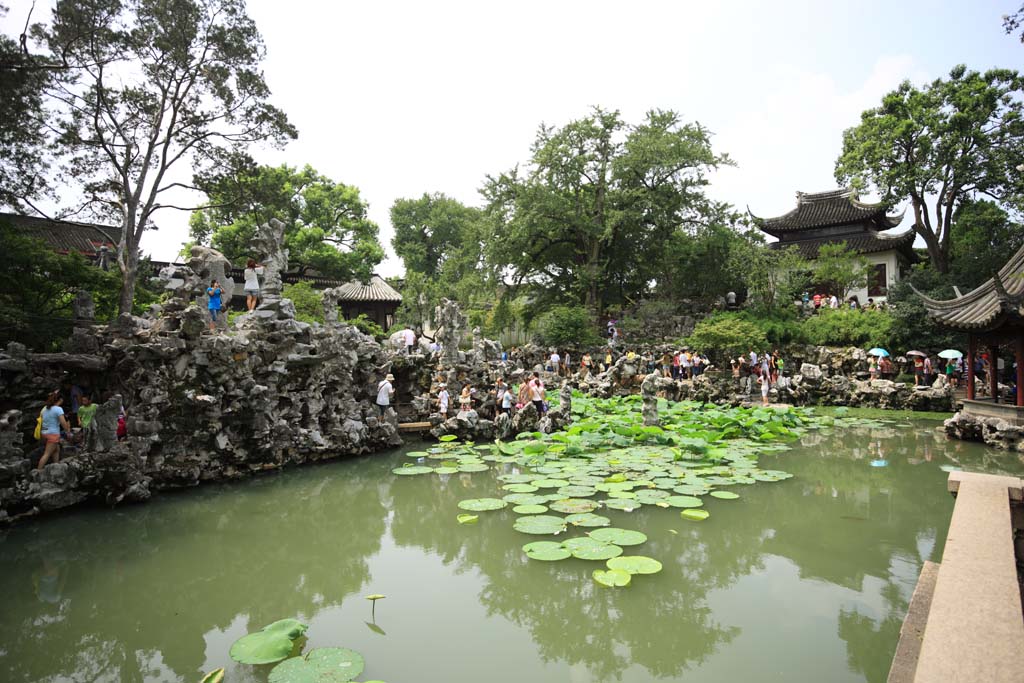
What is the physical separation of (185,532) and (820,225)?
1031 inches

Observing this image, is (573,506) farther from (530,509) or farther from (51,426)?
(51,426)

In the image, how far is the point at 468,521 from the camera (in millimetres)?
5668

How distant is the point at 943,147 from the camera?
17.5m

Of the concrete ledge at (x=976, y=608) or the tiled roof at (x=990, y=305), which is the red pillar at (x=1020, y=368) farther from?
the concrete ledge at (x=976, y=608)

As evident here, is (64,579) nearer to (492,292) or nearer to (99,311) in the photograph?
(99,311)

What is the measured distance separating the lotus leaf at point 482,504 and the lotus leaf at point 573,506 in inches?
24.2

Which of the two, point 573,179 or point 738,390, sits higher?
point 573,179

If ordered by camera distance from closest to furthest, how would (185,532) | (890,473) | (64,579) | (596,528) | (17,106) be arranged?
(64,579)
(596,528)
(185,532)
(890,473)
(17,106)

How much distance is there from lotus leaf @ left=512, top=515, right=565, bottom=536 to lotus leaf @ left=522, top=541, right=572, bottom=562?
0.91ft

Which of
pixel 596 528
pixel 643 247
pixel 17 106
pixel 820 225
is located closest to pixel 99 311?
pixel 17 106

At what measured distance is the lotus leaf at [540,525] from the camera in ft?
16.4

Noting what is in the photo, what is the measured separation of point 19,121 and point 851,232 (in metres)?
27.1

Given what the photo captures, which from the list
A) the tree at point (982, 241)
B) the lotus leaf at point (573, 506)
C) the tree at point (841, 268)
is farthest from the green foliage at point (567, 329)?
the lotus leaf at point (573, 506)

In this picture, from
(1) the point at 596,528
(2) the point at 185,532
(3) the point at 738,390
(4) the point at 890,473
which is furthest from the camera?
(3) the point at 738,390
